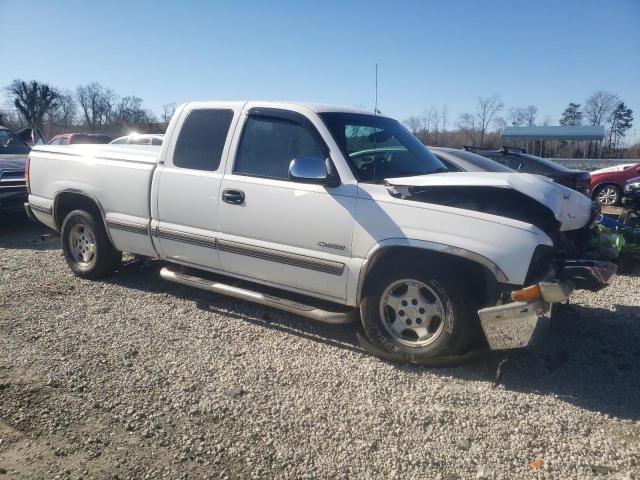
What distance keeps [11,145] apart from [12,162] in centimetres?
144

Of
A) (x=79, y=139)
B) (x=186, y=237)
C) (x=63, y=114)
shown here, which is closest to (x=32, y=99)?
(x=63, y=114)

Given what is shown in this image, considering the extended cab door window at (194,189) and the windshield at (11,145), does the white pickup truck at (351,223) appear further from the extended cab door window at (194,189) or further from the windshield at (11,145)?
the windshield at (11,145)

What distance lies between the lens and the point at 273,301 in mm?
4070

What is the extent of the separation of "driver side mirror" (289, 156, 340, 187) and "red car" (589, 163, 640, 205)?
12.6 meters

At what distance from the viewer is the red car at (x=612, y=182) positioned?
528 inches

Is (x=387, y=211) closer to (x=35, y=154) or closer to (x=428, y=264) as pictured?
(x=428, y=264)

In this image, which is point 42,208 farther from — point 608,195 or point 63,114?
point 63,114

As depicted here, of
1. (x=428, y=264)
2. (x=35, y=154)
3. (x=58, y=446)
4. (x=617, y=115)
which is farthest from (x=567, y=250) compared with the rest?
(x=617, y=115)

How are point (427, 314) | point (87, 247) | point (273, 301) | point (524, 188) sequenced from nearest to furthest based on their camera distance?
point (524, 188)
point (427, 314)
point (273, 301)
point (87, 247)

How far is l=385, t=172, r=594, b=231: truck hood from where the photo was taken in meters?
3.30

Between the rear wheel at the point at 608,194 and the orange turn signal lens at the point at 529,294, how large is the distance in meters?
12.4

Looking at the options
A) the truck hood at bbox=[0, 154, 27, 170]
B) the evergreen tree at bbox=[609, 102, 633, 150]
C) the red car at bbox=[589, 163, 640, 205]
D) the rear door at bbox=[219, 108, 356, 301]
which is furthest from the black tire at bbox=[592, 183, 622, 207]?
the evergreen tree at bbox=[609, 102, 633, 150]

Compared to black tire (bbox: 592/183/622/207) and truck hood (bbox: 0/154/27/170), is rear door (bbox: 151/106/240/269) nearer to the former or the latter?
truck hood (bbox: 0/154/27/170)

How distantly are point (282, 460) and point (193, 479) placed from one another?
0.46 m
